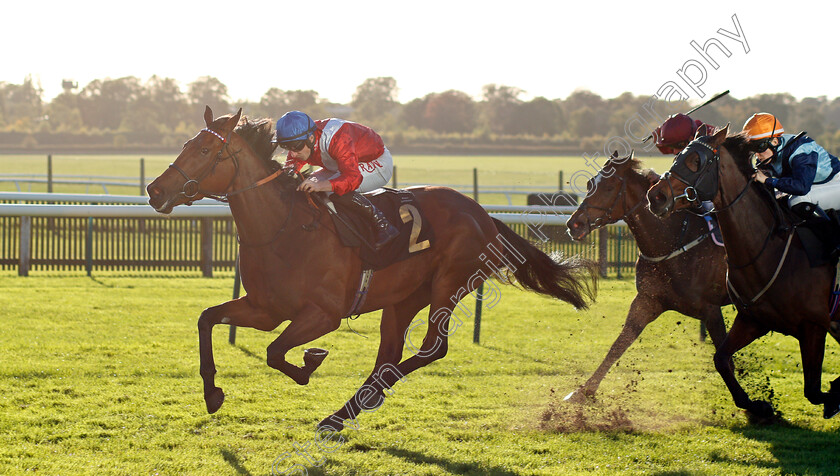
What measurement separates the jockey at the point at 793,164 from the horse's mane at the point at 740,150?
0.03 metres

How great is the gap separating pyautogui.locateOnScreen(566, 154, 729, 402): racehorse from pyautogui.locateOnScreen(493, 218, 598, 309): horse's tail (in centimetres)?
23

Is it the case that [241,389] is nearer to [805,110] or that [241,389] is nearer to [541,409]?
[541,409]

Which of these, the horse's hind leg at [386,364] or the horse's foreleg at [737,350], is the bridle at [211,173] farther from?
the horse's foreleg at [737,350]

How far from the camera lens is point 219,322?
430 cm

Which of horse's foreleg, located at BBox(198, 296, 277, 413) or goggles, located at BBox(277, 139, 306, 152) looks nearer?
horse's foreleg, located at BBox(198, 296, 277, 413)

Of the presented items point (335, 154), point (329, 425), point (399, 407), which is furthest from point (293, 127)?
point (399, 407)

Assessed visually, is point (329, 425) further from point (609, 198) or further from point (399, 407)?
point (609, 198)

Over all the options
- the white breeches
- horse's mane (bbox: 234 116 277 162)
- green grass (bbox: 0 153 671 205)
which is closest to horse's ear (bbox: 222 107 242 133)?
horse's mane (bbox: 234 116 277 162)

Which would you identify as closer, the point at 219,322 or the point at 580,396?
the point at 219,322

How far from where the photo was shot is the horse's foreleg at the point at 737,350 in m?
4.65

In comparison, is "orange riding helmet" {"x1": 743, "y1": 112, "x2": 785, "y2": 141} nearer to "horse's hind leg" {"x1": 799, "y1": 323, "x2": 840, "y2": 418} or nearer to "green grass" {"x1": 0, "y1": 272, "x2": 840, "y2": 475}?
"horse's hind leg" {"x1": 799, "y1": 323, "x2": 840, "y2": 418}

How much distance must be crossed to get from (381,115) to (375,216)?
68630mm

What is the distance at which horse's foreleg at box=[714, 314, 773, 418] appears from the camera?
15.3 feet

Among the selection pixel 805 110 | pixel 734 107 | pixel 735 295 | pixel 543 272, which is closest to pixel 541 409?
pixel 543 272
